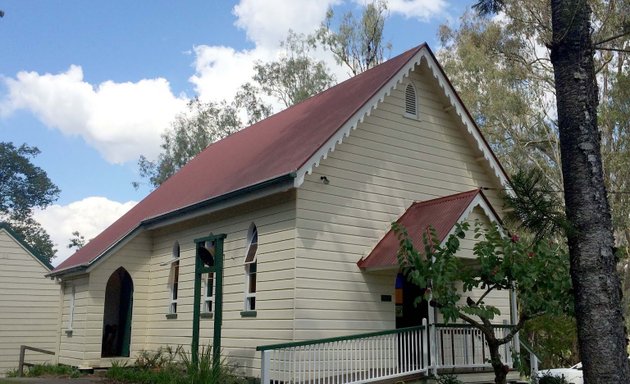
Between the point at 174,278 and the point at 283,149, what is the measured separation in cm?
577

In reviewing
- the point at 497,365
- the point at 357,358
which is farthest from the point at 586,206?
the point at 357,358

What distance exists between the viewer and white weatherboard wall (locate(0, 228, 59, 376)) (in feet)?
85.4

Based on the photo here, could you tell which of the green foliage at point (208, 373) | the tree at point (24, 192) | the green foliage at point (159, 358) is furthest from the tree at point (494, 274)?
the tree at point (24, 192)

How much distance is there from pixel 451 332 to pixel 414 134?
534 centimetres

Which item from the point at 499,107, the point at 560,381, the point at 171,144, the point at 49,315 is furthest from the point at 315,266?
the point at 171,144

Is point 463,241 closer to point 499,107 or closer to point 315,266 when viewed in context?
point 315,266

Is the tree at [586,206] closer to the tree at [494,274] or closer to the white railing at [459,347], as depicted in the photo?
the tree at [494,274]

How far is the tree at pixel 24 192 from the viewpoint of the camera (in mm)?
68812

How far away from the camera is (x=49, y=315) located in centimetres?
2694

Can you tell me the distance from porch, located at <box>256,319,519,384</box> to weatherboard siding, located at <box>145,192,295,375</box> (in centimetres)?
90

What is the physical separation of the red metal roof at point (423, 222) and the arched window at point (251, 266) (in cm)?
256

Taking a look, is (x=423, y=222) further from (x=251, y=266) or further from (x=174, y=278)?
(x=174, y=278)

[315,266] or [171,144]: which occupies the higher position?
[171,144]

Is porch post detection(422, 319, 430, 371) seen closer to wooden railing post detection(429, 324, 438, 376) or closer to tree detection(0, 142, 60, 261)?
wooden railing post detection(429, 324, 438, 376)
